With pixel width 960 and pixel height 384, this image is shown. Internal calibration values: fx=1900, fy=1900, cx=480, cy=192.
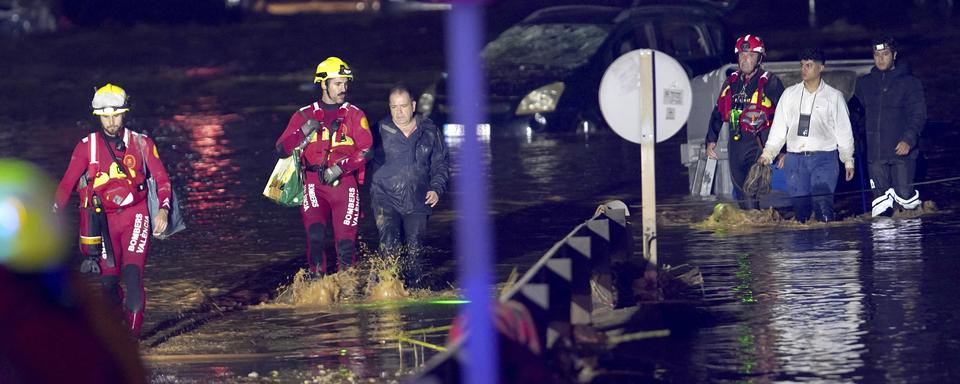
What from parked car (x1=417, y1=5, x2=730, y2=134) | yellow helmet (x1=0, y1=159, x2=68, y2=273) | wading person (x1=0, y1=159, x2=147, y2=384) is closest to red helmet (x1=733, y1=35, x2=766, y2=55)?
yellow helmet (x1=0, y1=159, x2=68, y2=273)

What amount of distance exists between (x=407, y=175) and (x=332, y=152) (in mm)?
570

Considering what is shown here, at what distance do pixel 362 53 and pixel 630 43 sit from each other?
1724cm

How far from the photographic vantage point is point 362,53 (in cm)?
4191

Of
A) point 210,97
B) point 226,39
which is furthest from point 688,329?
point 226,39

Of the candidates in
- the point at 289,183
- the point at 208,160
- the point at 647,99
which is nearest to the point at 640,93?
the point at 647,99

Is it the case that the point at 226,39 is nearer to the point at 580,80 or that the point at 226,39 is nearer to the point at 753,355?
the point at 580,80

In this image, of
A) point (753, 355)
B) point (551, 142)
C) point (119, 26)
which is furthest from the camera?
point (119, 26)

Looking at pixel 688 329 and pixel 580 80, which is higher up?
pixel 580 80

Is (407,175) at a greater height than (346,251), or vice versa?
(407,175)

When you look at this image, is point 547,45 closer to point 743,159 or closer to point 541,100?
point 541,100

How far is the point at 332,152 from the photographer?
12.5m

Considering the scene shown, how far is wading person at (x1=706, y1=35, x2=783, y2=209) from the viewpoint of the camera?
15.5 m

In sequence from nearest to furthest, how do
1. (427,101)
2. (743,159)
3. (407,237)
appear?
(407,237)
(743,159)
(427,101)

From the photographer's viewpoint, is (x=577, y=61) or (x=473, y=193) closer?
(x=473, y=193)
